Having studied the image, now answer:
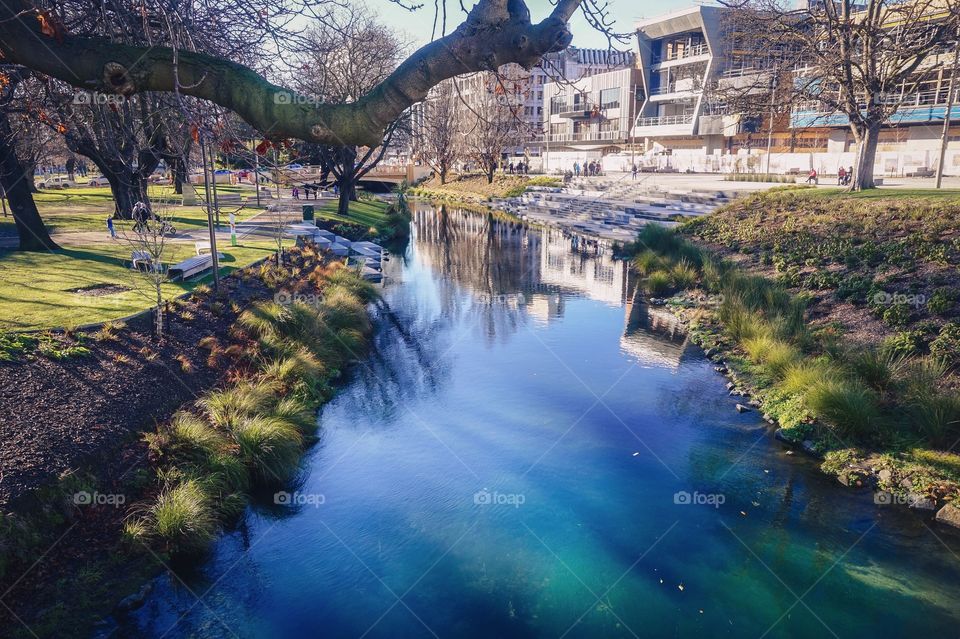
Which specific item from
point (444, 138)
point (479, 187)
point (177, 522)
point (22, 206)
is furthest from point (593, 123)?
point (177, 522)

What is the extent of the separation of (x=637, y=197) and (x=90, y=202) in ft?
99.4

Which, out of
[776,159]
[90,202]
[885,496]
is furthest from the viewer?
[776,159]

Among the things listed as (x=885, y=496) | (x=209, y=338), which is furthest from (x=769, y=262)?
(x=209, y=338)

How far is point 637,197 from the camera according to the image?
127 ft

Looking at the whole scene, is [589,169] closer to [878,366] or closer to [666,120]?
[666,120]

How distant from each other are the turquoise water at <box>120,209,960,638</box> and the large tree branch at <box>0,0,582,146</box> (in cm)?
526

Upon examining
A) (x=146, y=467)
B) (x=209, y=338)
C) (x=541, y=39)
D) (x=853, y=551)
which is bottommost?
(x=853, y=551)

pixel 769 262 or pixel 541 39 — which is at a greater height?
pixel 541 39

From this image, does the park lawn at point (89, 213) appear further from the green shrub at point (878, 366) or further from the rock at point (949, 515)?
the rock at point (949, 515)

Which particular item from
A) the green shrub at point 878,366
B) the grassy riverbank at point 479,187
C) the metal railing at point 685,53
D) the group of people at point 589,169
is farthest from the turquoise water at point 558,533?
the metal railing at point 685,53

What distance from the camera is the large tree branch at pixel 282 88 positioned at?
3.42 meters

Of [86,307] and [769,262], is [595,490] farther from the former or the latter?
[769,262]

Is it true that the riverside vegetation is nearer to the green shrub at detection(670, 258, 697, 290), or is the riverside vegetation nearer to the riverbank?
the green shrub at detection(670, 258, 697, 290)

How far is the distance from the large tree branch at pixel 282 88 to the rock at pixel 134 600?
522cm
